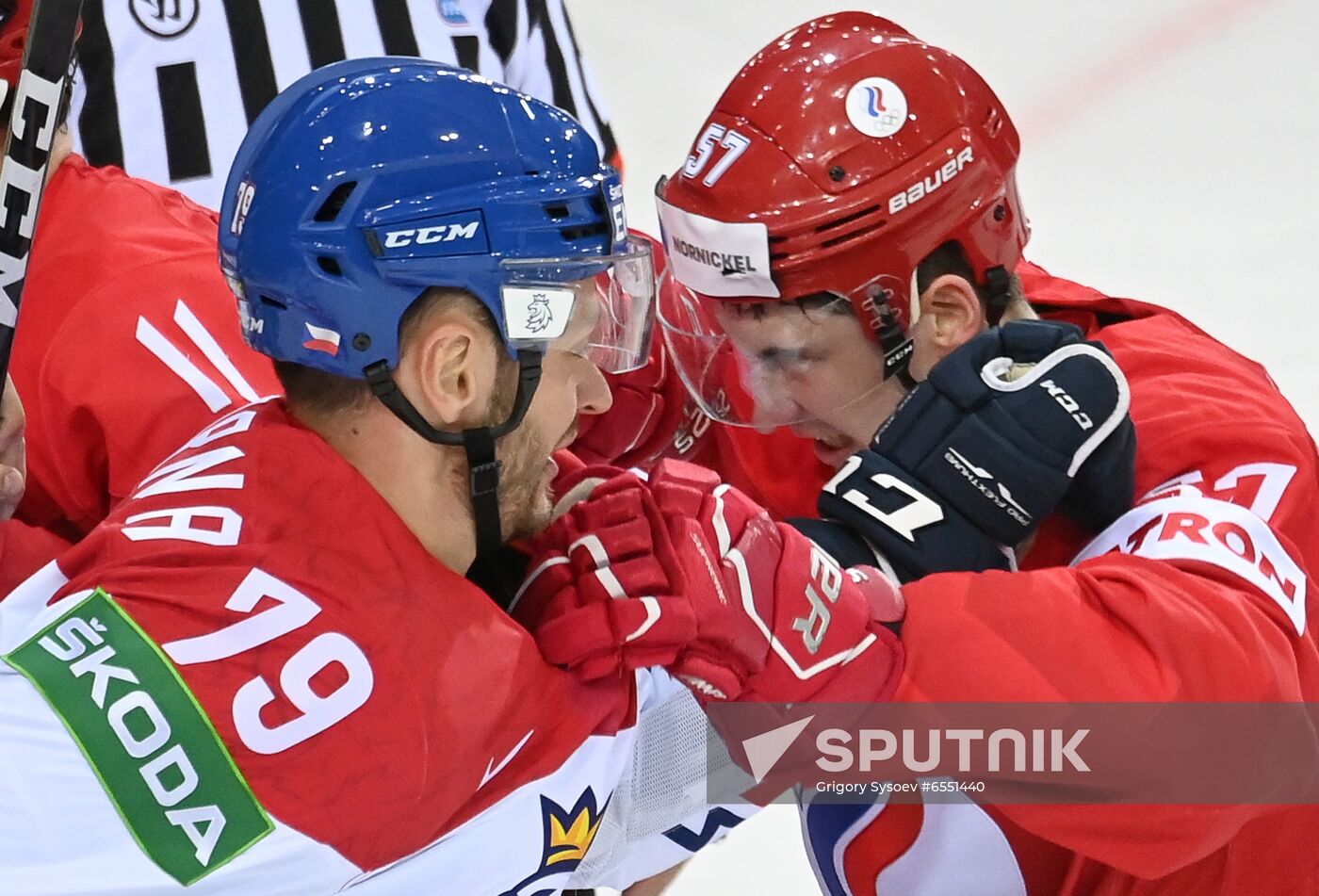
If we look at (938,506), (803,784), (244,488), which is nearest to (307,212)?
(244,488)

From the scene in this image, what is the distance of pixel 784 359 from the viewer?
2184mm

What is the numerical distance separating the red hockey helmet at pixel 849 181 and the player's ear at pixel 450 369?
569 mm

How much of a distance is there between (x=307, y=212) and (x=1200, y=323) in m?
2.78

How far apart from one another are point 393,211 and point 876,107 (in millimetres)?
786

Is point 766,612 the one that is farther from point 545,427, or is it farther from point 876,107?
point 876,107

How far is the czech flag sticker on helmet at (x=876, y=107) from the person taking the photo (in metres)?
2.07

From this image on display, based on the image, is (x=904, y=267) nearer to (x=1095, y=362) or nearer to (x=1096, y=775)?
(x=1095, y=362)

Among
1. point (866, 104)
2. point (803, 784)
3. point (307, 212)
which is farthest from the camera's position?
point (866, 104)

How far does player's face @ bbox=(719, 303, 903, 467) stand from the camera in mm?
2156

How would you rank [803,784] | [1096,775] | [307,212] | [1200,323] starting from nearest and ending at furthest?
[307,212]
[1096,775]
[803,784]
[1200,323]

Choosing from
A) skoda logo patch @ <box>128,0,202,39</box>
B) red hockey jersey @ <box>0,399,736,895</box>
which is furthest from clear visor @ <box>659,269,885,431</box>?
skoda logo patch @ <box>128,0,202,39</box>

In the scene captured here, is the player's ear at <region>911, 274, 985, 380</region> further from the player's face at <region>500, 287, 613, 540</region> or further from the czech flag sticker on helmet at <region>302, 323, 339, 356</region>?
the czech flag sticker on helmet at <region>302, 323, 339, 356</region>

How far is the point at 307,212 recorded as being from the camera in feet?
5.01

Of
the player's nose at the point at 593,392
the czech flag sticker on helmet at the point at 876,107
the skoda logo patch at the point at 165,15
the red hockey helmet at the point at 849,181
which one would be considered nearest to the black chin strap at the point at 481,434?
the player's nose at the point at 593,392
